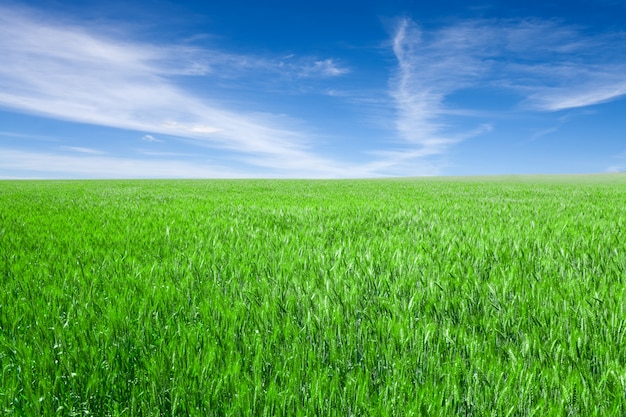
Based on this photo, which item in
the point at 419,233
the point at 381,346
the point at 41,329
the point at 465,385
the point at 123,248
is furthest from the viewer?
the point at 419,233

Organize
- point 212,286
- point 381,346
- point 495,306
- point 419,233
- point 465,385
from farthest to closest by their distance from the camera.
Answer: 1. point 419,233
2. point 212,286
3. point 495,306
4. point 381,346
5. point 465,385

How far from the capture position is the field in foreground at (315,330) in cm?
170

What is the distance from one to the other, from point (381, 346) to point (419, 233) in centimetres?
360

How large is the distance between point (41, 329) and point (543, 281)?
11.9 feet

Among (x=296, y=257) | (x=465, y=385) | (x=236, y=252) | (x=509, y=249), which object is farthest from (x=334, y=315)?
(x=509, y=249)

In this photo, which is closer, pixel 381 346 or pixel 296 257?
pixel 381 346

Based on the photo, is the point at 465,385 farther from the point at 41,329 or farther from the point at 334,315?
the point at 41,329

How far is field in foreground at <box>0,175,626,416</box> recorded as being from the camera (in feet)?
5.57

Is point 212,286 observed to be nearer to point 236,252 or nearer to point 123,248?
point 236,252

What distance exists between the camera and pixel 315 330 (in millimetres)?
2322

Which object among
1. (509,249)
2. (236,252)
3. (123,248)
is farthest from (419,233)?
(123,248)

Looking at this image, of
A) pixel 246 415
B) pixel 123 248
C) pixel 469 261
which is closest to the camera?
pixel 246 415

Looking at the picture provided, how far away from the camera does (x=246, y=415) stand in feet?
5.17

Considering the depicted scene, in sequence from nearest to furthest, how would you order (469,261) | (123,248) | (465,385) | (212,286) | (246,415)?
(246,415), (465,385), (212,286), (469,261), (123,248)
